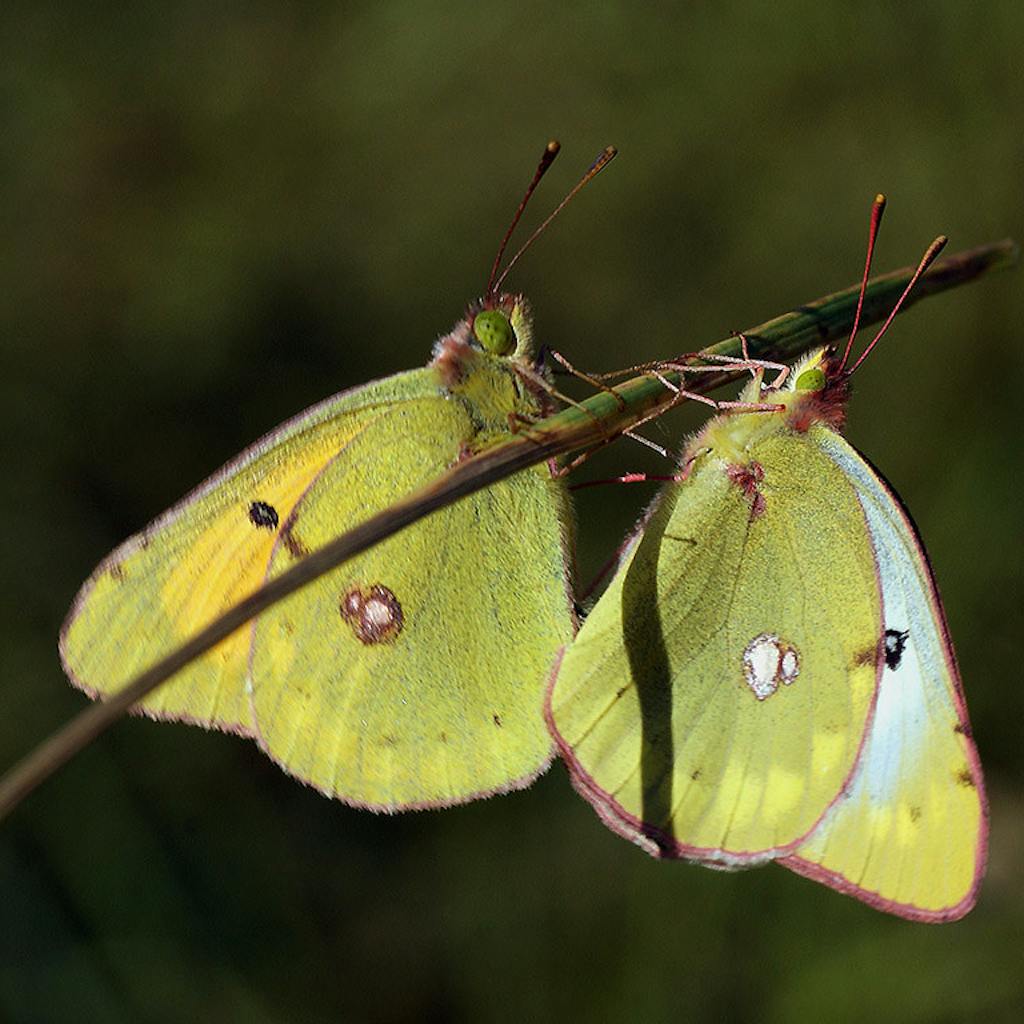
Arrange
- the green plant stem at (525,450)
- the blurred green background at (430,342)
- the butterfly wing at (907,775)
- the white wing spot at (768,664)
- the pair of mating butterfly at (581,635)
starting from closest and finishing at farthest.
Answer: the green plant stem at (525,450) < the butterfly wing at (907,775) < the pair of mating butterfly at (581,635) < the white wing spot at (768,664) < the blurred green background at (430,342)

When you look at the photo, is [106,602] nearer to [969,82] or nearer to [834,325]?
[834,325]

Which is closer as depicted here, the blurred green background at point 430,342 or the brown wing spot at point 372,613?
the brown wing spot at point 372,613

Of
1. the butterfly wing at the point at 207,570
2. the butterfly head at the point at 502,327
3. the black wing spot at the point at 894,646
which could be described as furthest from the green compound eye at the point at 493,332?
the black wing spot at the point at 894,646

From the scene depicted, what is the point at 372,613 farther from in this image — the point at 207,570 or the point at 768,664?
the point at 768,664

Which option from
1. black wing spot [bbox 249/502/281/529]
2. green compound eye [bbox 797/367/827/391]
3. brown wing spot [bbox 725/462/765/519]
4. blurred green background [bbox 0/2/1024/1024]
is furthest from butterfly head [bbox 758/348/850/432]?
blurred green background [bbox 0/2/1024/1024]

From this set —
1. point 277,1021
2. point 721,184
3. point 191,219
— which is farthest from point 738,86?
point 277,1021

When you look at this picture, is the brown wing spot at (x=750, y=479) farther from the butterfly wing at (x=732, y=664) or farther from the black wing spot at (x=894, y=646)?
the black wing spot at (x=894, y=646)

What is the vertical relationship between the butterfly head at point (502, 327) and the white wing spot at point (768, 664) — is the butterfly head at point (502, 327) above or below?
above

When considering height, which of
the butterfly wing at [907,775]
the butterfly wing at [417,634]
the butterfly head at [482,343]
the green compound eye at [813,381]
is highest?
the butterfly head at [482,343]
